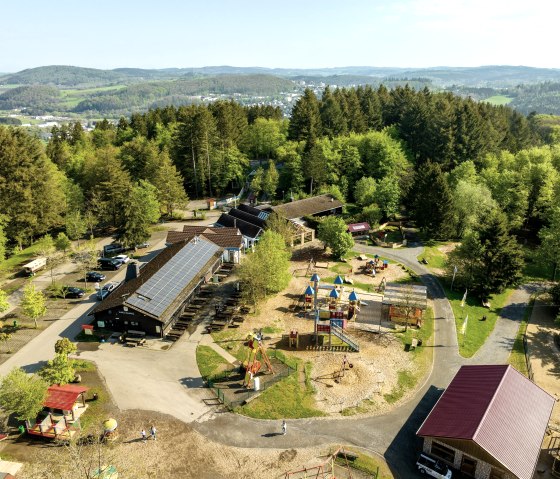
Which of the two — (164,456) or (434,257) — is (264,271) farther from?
(434,257)

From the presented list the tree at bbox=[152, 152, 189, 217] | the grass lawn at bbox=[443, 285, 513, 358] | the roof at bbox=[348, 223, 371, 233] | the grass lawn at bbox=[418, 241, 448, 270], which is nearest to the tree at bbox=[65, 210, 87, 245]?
the tree at bbox=[152, 152, 189, 217]

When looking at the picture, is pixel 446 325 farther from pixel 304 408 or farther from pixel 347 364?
pixel 304 408

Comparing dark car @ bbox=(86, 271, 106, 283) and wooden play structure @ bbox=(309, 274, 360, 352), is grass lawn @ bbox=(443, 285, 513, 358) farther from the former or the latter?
dark car @ bbox=(86, 271, 106, 283)

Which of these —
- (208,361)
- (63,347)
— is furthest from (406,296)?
(63,347)

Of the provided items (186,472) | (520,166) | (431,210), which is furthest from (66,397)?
(520,166)

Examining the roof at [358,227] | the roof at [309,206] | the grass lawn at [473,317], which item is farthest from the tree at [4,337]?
the roof at [358,227]

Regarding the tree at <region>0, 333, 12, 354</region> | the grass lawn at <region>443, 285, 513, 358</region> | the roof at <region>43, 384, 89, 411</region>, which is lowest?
the grass lawn at <region>443, 285, 513, 358</region>

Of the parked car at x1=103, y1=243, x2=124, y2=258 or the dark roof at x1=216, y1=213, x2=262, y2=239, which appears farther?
the dark roof at x1=216, y1=213, x2=262, y2=239
